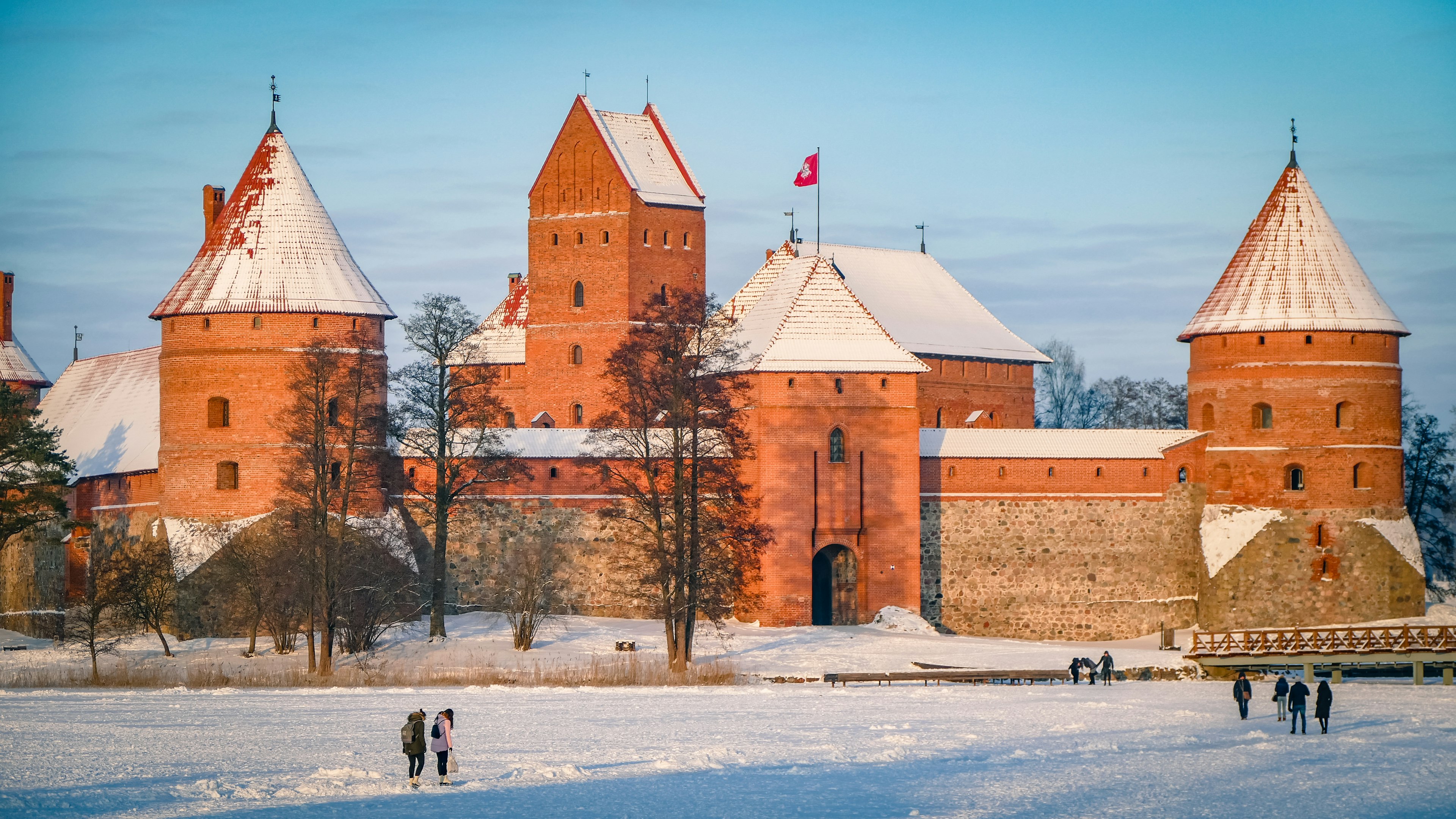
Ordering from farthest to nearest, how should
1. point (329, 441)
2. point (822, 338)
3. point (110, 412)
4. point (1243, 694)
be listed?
point (110, 412) < point (822, 338) < point (329, 441) < point (1243, 694)

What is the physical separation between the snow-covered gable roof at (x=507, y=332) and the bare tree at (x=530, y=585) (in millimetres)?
10337

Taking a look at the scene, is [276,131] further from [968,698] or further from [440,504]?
[968,698]

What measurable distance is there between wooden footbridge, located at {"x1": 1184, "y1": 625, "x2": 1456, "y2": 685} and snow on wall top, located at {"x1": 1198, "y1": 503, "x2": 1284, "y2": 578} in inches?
262

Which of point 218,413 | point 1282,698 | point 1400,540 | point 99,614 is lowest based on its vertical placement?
point 1282,698

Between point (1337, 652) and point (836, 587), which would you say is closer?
point (1337, 652)

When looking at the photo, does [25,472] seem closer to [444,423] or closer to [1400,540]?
[444,423]

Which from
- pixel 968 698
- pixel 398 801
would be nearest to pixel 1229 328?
pixel 968 698

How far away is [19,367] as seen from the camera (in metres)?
55.2

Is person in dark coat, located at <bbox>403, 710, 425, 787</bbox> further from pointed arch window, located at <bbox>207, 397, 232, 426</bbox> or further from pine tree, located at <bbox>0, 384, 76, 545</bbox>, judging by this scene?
pine tree, located at <bbox>0, 384, 76, 545</bbox>

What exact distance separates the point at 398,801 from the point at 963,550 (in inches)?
989

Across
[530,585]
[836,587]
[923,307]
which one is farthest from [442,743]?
[923,307]

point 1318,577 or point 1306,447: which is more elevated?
point 1306,447

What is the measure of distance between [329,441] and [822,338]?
10.9 m

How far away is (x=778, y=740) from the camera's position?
24094 mm
